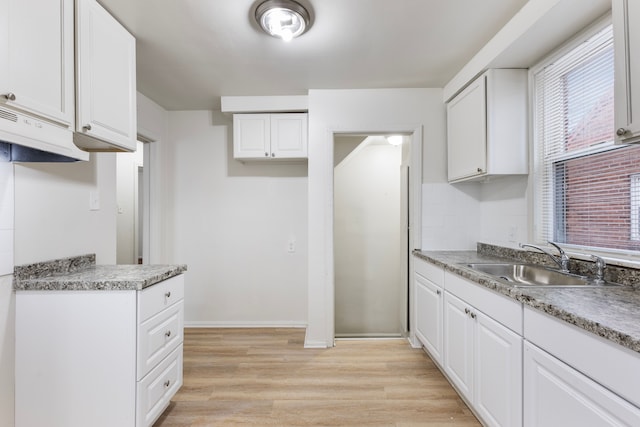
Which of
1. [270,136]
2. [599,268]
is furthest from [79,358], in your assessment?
[599,268]

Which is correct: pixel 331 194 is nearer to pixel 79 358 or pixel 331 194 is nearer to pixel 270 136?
pixel 270 136

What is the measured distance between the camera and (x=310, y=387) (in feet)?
6.81

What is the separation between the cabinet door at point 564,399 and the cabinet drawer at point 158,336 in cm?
174

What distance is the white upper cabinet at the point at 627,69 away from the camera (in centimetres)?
109

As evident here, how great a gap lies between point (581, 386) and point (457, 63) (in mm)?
2156

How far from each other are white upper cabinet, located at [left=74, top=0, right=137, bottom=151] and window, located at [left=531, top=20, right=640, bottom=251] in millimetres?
2618

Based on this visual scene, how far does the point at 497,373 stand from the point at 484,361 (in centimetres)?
12

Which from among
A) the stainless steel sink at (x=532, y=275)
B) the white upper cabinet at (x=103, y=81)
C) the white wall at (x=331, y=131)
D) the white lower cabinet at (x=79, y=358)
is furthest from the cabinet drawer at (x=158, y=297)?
the stainless steel sink at (x=532, y=275)

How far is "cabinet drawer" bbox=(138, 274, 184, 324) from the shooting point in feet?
4.67

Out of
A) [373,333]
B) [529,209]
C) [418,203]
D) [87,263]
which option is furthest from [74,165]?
[373,333]

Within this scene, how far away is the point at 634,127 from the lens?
1091 millimetres

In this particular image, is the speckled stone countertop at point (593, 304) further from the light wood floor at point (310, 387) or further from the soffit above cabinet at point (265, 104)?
the soffit above cabinet at point (265, 104)

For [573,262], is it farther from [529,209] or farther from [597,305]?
[597,305]

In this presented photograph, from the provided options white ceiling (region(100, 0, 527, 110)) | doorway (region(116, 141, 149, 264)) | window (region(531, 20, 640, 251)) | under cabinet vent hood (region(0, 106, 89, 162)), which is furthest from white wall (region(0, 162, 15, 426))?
window (region(531, 20, 640, 251))
